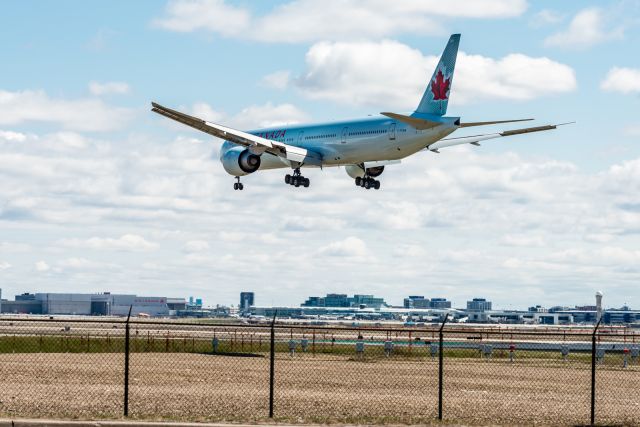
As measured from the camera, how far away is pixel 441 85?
60.1 metres

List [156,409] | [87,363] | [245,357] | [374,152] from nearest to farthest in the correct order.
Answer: [156,409] → [87,363] → [245,357] → [374,152]

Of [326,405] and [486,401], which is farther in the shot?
[486,401]

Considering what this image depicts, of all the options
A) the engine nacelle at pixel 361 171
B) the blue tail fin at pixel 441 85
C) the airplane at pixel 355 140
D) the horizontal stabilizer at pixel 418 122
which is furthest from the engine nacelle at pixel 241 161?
the blue tail fin at pixel 441 85

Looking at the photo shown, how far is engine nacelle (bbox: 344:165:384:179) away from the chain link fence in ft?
62.4

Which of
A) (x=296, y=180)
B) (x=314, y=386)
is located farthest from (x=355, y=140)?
(x=314, y=386)

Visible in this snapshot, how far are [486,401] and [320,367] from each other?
44.2 ft

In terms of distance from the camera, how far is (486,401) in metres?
26.8

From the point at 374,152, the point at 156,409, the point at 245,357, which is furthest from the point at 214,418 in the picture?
the point at 374,152

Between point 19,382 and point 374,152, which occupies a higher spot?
point 374,152

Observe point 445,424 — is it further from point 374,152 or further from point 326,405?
point 374,152

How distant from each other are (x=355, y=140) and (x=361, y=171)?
5431 millimetres

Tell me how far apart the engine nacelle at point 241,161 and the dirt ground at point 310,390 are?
70.3 feet

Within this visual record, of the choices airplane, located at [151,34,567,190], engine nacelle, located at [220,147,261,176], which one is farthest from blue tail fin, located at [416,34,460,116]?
engine nacelle, located at [220,147,261,176]

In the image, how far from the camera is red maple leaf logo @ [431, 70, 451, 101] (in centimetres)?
5981
